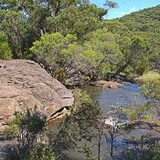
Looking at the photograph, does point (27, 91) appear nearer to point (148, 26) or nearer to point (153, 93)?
point (153, 93)

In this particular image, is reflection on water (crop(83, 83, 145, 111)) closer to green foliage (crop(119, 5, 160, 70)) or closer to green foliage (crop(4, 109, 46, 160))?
green foliage (crop(4, 109, 46, 160))

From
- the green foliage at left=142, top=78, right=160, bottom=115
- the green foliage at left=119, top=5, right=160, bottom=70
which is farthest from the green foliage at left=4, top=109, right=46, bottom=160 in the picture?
the green foliage at left=119, top=5, right=160, bottom=70

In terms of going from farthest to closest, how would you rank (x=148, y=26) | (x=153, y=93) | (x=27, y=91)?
(x=148, y=26) → (x=27, y=91) → (x=153, y=93)

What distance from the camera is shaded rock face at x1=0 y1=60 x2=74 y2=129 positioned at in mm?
30133

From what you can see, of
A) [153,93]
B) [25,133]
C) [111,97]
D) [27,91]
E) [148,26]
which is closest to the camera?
[25,133]

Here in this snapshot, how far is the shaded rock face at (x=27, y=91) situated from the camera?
1186 inches

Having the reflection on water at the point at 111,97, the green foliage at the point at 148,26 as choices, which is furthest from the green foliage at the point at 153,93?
the green foliage at the point at 148,26

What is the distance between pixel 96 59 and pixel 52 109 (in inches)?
999

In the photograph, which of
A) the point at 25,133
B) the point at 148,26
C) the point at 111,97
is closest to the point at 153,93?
the point at 25,133

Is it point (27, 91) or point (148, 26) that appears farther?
point (148, 26)

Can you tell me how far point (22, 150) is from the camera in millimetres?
19422

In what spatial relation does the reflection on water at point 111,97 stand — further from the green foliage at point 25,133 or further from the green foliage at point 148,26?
the green foliage at point 148,26

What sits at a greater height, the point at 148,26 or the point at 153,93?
the point at 148,26

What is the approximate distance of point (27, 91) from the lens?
108 ft
